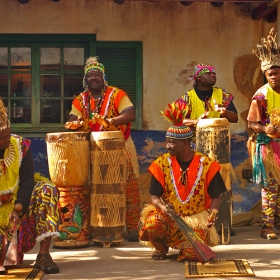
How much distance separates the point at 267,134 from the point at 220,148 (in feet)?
1.86

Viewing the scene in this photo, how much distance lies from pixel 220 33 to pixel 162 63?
0.82 meters

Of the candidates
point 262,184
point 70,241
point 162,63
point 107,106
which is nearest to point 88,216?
point 70,241

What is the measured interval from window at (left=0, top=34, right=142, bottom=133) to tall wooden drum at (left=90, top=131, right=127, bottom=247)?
1.92 meters

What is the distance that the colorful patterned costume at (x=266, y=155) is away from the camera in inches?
321

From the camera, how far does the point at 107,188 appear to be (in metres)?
7.90

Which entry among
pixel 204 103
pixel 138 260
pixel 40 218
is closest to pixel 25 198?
pixel 40 218

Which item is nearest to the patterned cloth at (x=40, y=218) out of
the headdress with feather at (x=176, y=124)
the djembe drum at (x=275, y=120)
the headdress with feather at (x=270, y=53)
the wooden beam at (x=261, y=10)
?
the headdress with feather at (x=176, y=124)

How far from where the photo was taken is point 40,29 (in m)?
9.70

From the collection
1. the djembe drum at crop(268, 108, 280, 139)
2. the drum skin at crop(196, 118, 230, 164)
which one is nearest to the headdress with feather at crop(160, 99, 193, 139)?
the drum skin at crop(196, 118, 230, 164)

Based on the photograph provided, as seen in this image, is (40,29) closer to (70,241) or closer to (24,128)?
(24,128)

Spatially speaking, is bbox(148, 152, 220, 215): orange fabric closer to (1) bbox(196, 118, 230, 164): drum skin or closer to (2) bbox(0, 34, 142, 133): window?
(1) bbox(196, 118, 230, 164): drum skin

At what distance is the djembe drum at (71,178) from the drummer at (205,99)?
3.89 ft

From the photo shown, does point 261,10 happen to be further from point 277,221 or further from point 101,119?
point 101,119

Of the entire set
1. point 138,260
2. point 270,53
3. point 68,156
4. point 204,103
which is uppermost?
point 270,53
